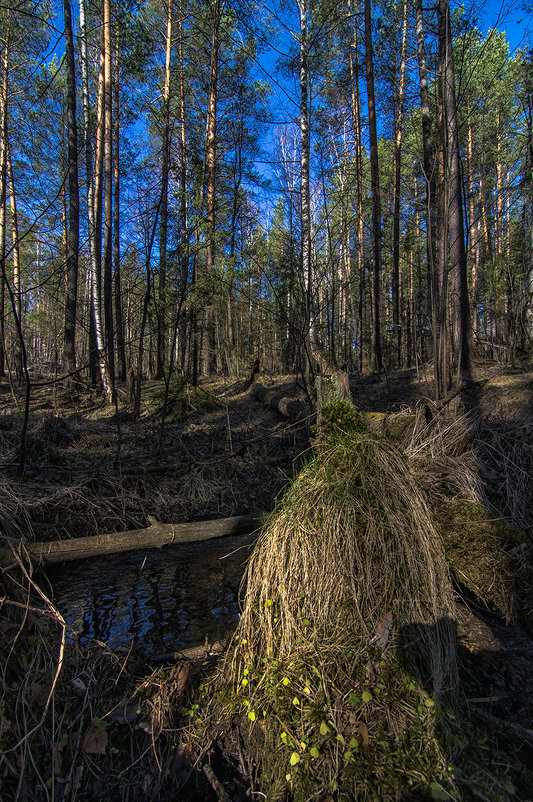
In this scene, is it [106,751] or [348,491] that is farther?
[348,491]

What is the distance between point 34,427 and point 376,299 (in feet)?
31.7

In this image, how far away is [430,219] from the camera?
16.0ft

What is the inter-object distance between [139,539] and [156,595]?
79cm

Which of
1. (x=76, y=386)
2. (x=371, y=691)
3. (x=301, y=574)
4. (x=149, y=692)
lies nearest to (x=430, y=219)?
(x=301, y=574)

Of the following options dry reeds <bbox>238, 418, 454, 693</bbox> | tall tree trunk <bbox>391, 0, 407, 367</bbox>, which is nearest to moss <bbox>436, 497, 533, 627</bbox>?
dry reeds <bbox>238, 418, 454, 693</bbox>

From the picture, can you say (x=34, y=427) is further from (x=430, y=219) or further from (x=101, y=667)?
(x=430, y=219)

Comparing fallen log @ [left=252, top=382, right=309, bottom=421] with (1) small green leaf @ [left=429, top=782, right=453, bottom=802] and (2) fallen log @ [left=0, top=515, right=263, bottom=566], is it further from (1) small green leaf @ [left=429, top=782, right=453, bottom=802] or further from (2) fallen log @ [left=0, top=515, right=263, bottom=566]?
(1) small green leaf @ [left=429, top=782, right=453, bottom=802]

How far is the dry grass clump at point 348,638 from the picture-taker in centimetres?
168

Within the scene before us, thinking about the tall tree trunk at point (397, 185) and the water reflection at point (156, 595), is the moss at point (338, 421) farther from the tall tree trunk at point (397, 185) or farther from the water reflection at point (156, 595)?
the tall tree trunk at point (397, 185)

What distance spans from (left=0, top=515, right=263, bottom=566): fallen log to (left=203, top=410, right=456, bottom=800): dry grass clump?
5.71ft

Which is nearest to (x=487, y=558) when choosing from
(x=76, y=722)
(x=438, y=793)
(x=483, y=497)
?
(x=483, y=497)

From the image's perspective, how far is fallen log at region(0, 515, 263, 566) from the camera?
12.8ft

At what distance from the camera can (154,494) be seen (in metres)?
5.51

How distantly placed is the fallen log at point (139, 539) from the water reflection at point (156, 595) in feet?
0.66
